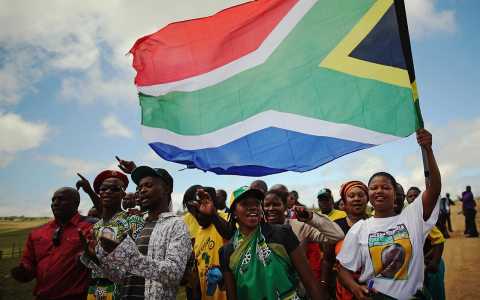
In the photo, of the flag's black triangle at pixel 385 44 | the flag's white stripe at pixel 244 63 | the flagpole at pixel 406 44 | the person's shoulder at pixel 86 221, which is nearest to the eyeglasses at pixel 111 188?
the person's shoulder at pixel 86 221

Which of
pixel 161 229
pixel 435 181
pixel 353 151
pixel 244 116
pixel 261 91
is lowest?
pixel 161 229

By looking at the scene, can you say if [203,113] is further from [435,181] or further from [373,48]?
[435,181]

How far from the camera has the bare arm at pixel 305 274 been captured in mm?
2783

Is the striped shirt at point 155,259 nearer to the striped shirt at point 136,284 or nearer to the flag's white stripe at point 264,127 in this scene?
the striped shirt at point 136,284

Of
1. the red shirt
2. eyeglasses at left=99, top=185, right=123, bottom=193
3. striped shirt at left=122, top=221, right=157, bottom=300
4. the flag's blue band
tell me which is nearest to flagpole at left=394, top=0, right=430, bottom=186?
the flag's blue band

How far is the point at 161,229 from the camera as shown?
3.03 meters

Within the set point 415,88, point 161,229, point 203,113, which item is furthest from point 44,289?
point 415,88

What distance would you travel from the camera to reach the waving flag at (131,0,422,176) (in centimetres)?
385

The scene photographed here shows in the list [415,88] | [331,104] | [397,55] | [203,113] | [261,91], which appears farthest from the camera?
[203,113]

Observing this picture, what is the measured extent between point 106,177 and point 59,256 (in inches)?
40.6

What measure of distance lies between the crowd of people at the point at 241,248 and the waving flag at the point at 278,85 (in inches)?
24.4

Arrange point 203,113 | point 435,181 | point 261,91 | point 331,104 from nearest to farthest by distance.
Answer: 1. point 435,181
2. point 331,104
3. point 261,91
4. point 203,113

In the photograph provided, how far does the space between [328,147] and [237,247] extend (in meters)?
1.66

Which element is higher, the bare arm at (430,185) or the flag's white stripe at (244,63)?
the flag's white stripe at (244,63)
